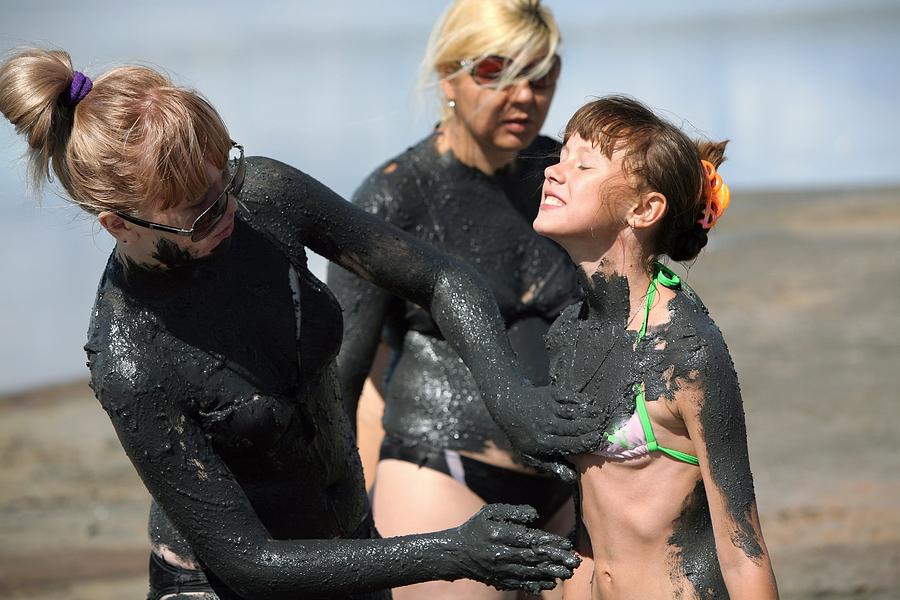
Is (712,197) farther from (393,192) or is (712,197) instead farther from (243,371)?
(393,192)

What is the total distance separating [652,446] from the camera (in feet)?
9.57

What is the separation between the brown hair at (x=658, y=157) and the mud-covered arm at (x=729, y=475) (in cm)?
34

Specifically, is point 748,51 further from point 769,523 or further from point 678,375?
point 678,375

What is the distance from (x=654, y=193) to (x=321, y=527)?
3.39 feet

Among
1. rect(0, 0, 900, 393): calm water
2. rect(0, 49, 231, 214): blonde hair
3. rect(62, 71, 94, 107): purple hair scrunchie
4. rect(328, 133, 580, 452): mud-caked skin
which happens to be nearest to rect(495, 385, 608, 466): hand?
rect(0, 49, 231, 214): blonde hair

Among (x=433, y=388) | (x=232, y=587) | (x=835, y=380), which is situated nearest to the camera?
(x=232, y=587)

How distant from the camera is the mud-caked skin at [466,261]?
3.95 m

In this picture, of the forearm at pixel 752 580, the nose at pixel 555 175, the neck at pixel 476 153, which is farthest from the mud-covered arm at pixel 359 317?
the forearm at pixel 752 580

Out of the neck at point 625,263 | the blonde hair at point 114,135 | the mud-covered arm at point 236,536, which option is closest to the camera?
the blonde hair at point 114,135

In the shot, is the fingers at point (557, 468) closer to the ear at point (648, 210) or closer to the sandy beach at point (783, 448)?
the ear at point (648, 210)

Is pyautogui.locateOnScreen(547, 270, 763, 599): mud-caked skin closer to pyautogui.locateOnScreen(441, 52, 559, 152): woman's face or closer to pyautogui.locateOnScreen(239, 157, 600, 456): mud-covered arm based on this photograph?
pyautogui.locateOnScreen(239, 157, 600, 456): mud-covered arm

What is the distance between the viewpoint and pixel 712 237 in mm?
13883

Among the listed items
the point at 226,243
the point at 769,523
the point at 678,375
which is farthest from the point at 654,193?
the point at 769,523

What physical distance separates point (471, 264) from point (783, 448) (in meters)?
4.34
